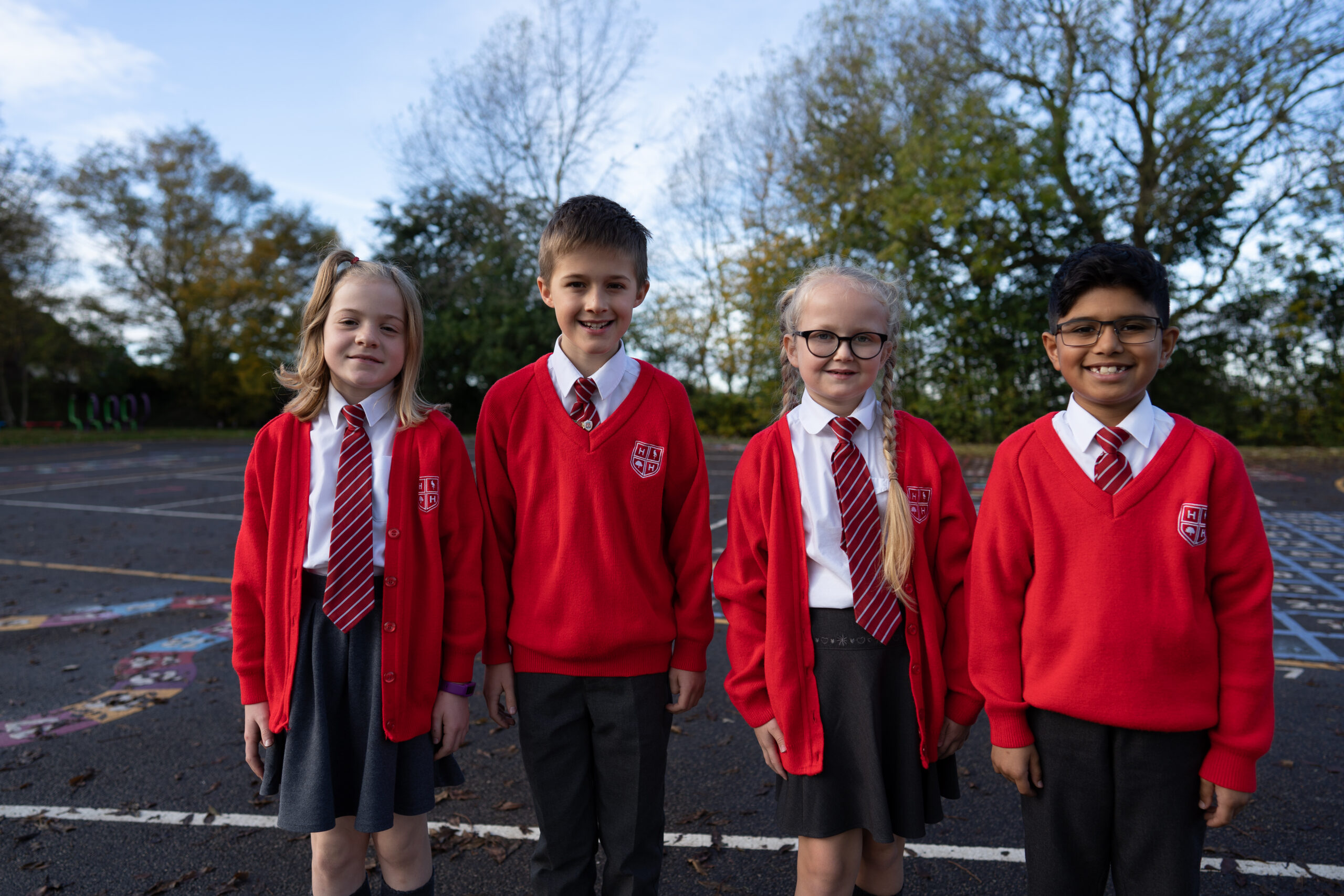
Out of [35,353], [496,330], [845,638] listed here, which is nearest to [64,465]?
[496,330]

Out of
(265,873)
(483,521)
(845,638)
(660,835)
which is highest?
(483,521)

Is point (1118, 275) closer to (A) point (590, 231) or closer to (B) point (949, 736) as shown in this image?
(B) point (949, 736)

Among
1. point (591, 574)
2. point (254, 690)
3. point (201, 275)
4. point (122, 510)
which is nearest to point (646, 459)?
point (591, 574)

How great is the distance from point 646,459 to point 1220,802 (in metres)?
1.46

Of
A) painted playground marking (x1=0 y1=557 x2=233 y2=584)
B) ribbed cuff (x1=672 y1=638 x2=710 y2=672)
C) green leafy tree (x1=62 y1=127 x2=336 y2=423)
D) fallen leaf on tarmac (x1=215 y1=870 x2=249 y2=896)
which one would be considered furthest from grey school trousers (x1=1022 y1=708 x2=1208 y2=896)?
green leafy tree (x1=62 y1=127 x2=336 y2=423)

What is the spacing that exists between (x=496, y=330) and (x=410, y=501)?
74.2 feet

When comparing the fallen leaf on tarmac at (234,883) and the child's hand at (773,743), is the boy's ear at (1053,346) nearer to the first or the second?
the child's hand at (773,743)

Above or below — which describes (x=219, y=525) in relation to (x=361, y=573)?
below

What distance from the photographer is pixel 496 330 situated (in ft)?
78.3

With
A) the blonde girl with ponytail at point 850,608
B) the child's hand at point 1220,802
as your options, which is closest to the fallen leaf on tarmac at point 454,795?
the blonde girl with ponytail at point 850,608

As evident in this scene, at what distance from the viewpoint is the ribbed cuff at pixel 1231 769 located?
1623mm

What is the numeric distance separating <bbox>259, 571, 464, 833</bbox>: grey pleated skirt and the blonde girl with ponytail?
33.4 inches

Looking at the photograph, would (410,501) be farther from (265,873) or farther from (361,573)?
(265,873)

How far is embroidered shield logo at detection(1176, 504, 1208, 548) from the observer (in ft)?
5.42
